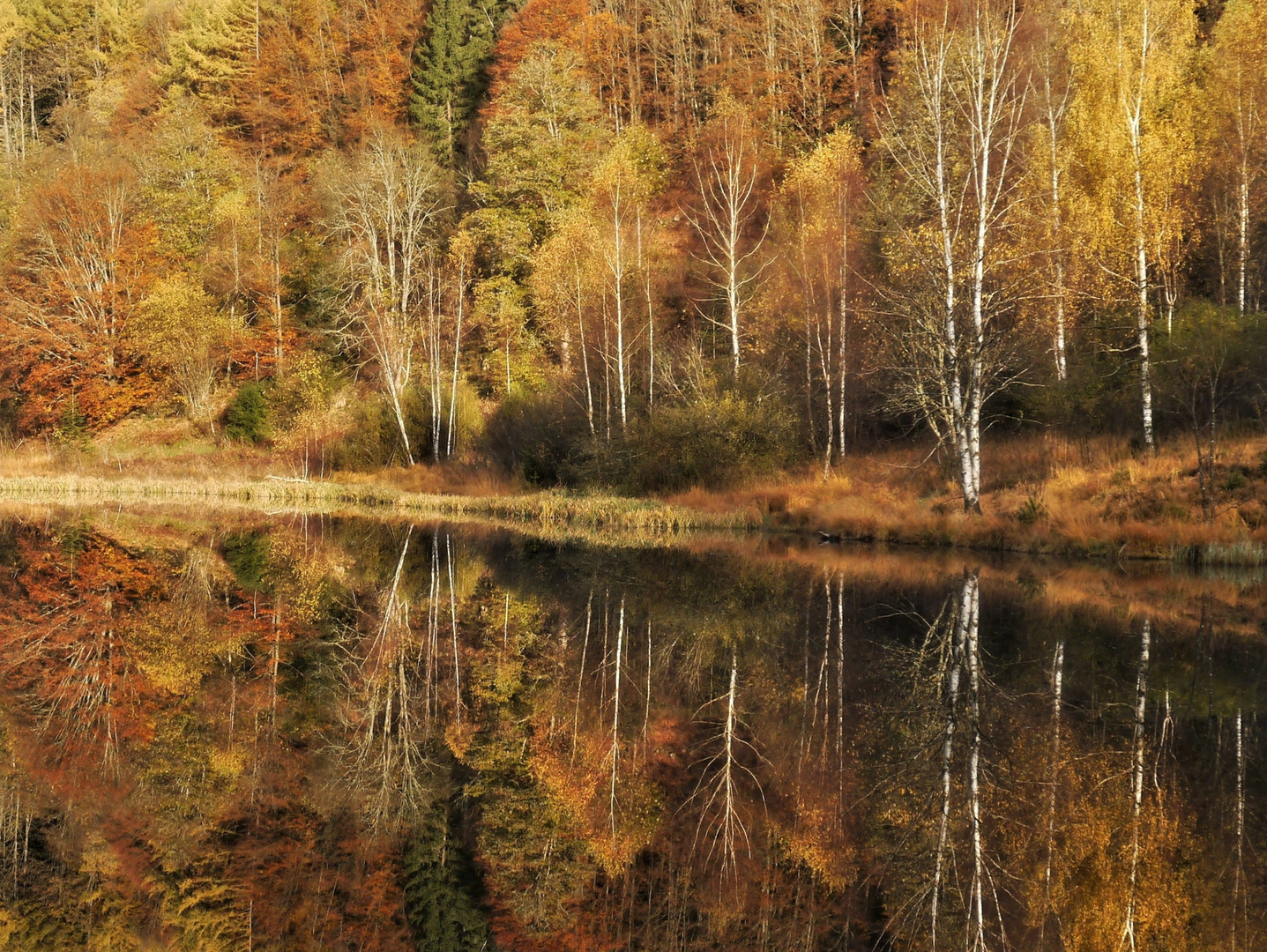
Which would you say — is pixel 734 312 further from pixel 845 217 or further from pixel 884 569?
pixel 884 569

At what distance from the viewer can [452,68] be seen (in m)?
57.3

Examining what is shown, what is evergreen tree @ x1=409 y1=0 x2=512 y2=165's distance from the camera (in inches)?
2238

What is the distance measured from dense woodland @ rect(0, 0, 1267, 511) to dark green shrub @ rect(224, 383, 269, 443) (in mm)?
159

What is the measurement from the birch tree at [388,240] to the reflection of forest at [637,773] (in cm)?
2827

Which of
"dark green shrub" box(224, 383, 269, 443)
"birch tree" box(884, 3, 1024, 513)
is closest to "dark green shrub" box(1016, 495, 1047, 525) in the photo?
"birch tree" box(884, 3, 1024, 513)

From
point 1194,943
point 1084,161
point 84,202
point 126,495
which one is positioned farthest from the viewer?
point 84,202

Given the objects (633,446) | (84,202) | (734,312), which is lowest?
(633,446)

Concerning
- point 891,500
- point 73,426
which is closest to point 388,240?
point 73,426

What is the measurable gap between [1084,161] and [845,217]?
260 inches

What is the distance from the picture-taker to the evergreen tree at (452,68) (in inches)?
2238

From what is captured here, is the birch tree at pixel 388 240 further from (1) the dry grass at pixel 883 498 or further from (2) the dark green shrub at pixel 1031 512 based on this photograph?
(2) the dark green shrub at pixel 1031 512

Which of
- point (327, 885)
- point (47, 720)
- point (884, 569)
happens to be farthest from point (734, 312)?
point (327, 885)

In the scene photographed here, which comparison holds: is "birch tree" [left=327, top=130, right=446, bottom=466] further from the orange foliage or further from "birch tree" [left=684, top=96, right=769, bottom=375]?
"birch tree" [left=684, top=96, right=769, bottom=375]

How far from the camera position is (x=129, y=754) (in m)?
9.15
